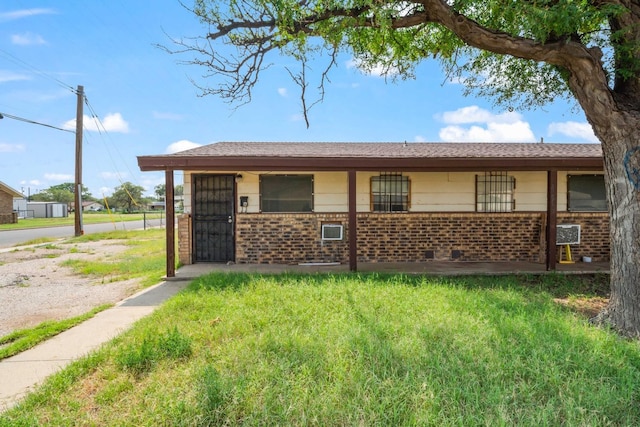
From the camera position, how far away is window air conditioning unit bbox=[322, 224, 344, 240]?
836 cm

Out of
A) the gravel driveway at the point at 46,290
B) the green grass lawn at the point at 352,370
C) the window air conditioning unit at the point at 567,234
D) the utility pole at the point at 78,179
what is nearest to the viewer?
the green grass lawn at the point at 352,370

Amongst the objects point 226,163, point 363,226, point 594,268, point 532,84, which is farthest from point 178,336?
point 594,268

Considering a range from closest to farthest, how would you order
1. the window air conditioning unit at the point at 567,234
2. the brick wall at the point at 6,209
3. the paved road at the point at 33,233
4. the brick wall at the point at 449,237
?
the window air conditioning unit at the point at 567,234
the brick wall at the point at 449,237
the paved road at the point at 33,233
the brick wall at the point at 6,209

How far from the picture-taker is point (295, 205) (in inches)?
334

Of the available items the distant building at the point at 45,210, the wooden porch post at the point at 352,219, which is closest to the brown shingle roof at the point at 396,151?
A: the wooden porch post at the point at 352,219

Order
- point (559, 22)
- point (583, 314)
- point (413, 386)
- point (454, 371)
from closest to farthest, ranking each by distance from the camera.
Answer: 1. point (413, 386)
2. point (454, 371)
3. point (559, 22)
4. point (583, 314)

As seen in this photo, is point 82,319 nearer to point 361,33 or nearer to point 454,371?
point 454,371

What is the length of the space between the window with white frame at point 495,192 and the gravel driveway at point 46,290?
817cm

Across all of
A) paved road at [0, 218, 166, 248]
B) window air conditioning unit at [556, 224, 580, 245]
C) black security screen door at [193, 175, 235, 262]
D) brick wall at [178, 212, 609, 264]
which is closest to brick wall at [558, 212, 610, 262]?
brick wall at [178, 212, 609, 264]

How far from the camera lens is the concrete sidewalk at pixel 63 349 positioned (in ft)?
9.88

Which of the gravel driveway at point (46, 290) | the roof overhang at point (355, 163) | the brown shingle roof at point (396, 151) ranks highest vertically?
the brown shingle roof at point (396, 151)

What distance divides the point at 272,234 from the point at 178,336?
196 inches

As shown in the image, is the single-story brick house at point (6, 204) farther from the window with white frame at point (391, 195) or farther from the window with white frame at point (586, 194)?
the window with white frame at point (586, 194)

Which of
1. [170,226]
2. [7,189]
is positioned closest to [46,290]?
[170,226]
